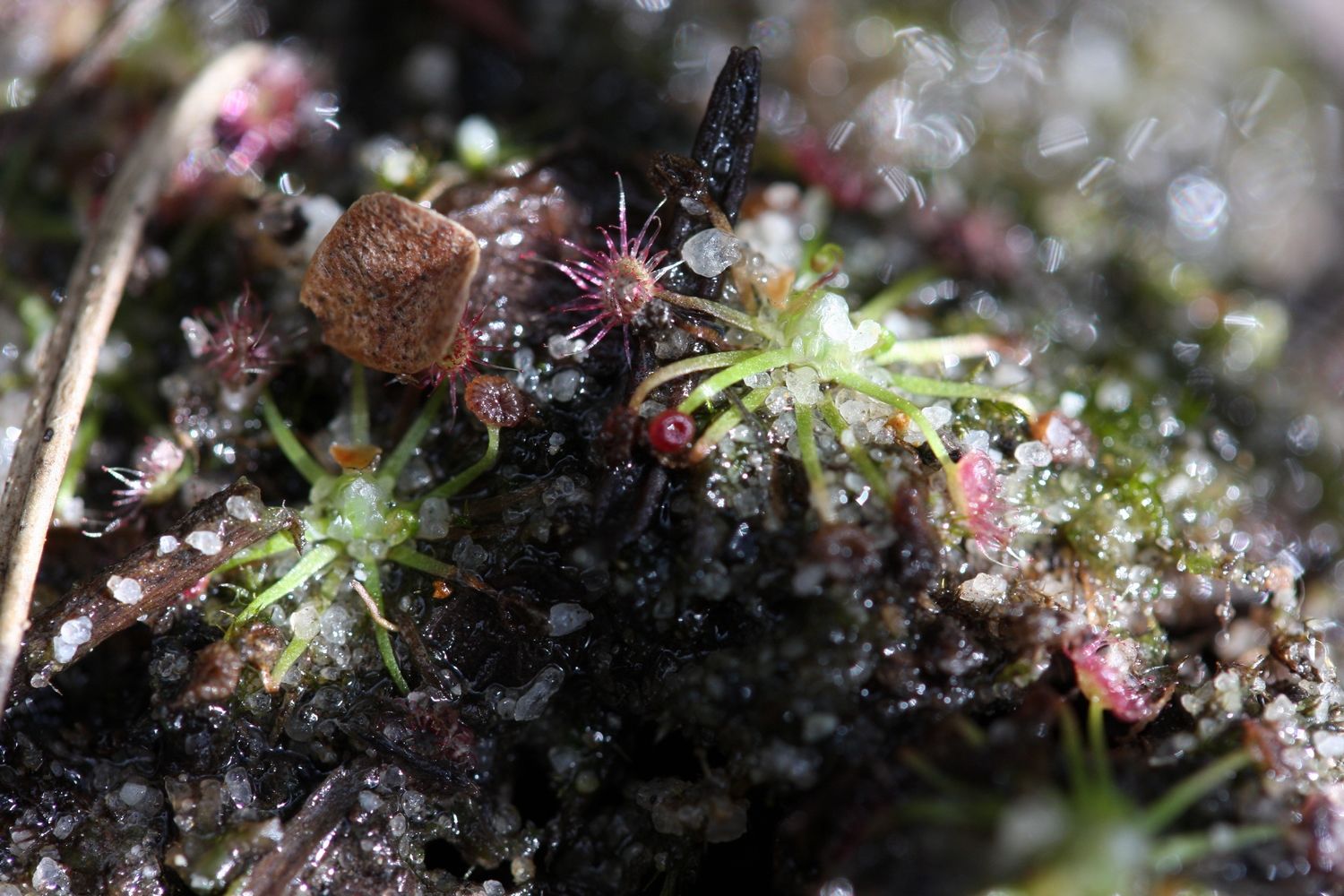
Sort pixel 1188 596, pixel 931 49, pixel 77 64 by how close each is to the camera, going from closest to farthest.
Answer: pixel 1188 596 < pixel 77 64 < pixel 931 49

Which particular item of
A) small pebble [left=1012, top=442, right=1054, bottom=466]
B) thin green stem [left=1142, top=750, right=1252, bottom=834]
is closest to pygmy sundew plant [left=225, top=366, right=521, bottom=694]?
small pebble [left=1012, top=442, right=1054, bottom=466]

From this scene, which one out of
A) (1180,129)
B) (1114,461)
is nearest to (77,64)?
(1114,461)

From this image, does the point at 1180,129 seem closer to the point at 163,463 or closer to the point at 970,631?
the point at 970,631

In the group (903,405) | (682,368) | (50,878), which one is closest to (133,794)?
(50,878)

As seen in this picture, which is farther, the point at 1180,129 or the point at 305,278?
the point at 1180,129

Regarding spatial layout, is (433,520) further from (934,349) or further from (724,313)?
(934,349)

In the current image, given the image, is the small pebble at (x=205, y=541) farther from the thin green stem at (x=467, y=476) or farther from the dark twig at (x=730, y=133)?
the dark twig at (x=730, y=133)

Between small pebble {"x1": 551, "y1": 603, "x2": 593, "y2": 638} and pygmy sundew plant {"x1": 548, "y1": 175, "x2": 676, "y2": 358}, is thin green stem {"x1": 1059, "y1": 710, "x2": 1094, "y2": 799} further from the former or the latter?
pygmy sundew plant {"x1": 548, "y1": 175, "x2": 676, "y2": 358}
